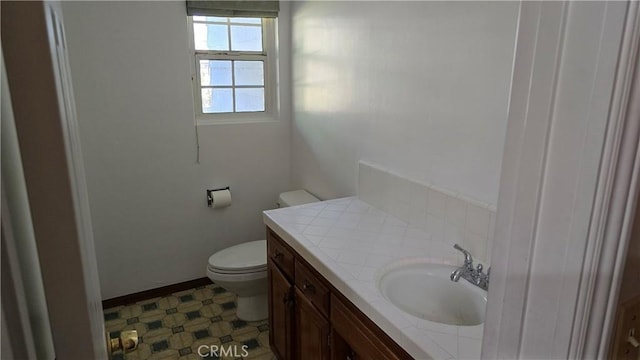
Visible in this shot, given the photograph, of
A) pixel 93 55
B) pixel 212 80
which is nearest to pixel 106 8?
pixel 93 55

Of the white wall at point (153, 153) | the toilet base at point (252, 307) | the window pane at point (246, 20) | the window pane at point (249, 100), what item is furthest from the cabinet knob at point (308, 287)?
the window pane at point (246, 20)

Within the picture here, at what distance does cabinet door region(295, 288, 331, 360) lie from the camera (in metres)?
1.63

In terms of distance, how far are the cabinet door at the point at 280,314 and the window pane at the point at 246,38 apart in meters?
1.57

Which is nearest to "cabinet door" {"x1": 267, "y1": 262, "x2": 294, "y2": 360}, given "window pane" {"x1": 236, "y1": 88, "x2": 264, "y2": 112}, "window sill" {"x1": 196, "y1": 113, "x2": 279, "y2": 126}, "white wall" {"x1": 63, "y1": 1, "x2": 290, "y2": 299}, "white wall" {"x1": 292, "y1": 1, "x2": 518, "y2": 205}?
"white wall" {"x1": 292, "y1": 1, "x2": 518, "y2": 205}

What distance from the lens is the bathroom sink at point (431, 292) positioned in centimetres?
144

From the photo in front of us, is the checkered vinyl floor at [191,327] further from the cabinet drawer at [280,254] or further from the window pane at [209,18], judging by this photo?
the window pane at [209,18]

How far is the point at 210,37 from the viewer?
283 cm

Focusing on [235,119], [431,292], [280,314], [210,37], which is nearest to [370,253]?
[431,292]

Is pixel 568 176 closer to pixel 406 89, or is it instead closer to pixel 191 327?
pixel 406 89

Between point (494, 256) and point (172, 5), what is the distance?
2564mm

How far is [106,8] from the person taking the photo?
2.42 meters

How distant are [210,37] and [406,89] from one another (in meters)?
1.54

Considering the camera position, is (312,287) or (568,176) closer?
(568,176)

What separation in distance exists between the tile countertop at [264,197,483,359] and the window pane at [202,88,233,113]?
1.15 meters
